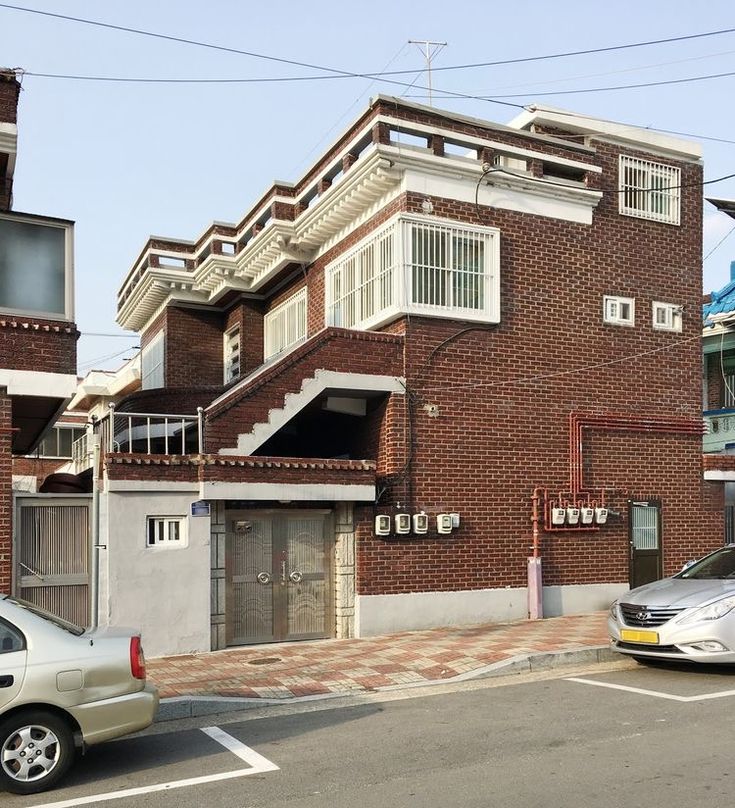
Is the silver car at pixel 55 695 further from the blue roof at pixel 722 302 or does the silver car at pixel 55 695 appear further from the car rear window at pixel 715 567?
the blue roof at pixel 722 302

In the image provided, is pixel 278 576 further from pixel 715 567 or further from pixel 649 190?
pixel 649 190

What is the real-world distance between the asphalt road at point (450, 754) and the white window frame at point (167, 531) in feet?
12.0

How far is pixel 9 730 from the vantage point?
20.1 ft

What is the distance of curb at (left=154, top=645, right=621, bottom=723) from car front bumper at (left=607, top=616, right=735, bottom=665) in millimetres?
1001

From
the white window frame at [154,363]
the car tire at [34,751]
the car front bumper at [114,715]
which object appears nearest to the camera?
the car tire at [34,751]

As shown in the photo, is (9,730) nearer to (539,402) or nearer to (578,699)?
(578,699)

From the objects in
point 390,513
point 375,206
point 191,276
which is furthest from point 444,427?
point 191,276

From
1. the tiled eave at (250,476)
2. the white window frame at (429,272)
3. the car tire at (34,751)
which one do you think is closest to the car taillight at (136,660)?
the car tire at (34,751)

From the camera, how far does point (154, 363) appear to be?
20.9 meters

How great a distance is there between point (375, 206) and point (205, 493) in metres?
5.28

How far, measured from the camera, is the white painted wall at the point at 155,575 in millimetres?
11547

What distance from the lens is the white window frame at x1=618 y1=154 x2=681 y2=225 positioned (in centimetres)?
1547

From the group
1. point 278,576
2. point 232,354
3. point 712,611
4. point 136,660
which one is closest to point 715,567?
point 712,611

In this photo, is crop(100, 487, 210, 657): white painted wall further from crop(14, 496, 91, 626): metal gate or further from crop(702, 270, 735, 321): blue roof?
crop(702, 270, 735, 321): blue roof
